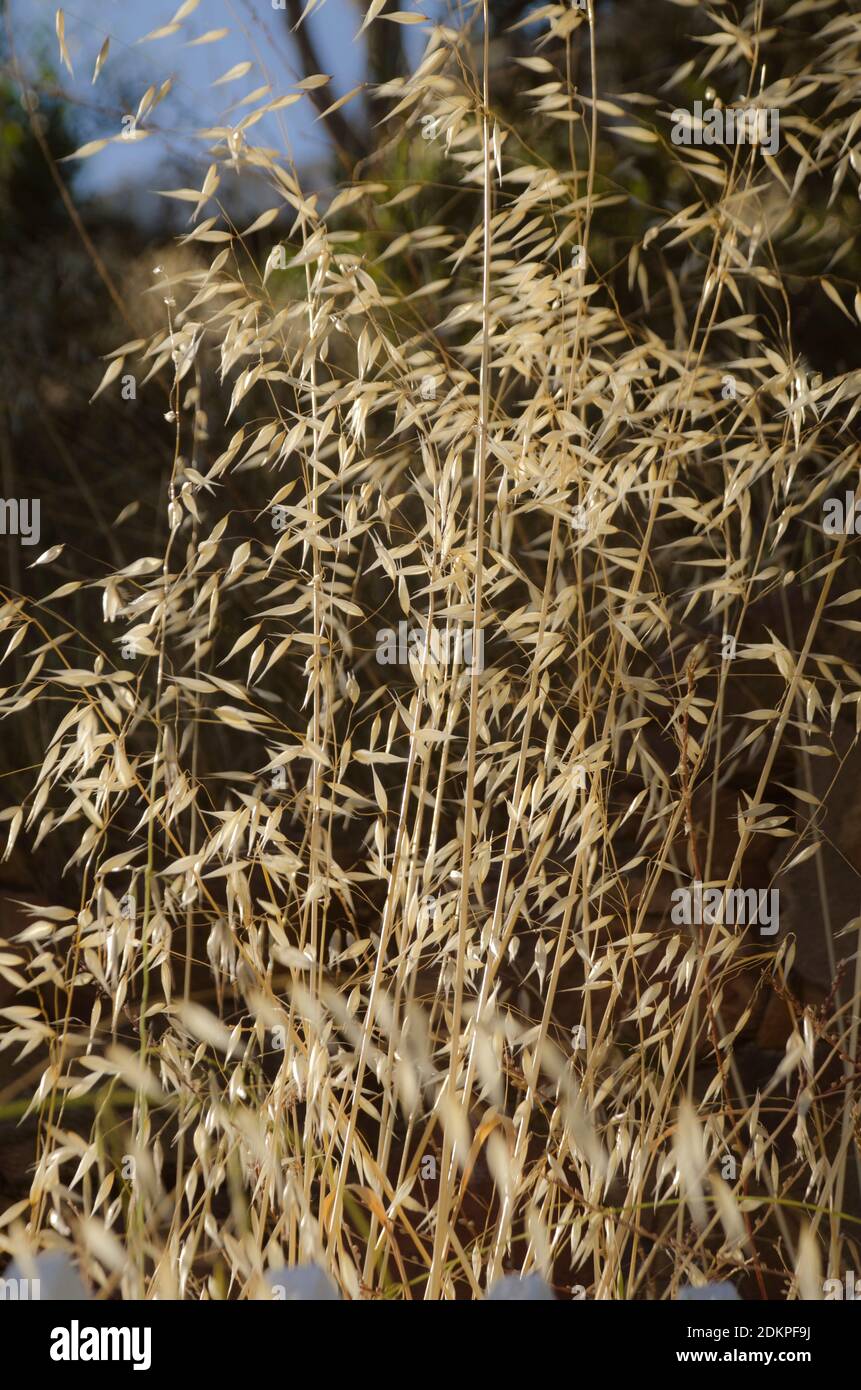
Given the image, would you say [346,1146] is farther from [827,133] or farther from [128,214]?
[128,214]

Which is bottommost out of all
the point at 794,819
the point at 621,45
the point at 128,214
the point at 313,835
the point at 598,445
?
the point at 794,819

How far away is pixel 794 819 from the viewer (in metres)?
1.74

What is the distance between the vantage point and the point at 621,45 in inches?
68.5

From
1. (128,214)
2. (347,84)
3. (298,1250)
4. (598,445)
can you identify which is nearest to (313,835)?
(298,1250)

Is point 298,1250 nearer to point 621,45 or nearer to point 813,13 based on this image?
point 621,45

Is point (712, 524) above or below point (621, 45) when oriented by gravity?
below

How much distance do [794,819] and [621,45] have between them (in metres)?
1.17

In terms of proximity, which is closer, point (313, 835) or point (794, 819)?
point (313, 835)

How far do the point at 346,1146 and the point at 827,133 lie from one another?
806mm
